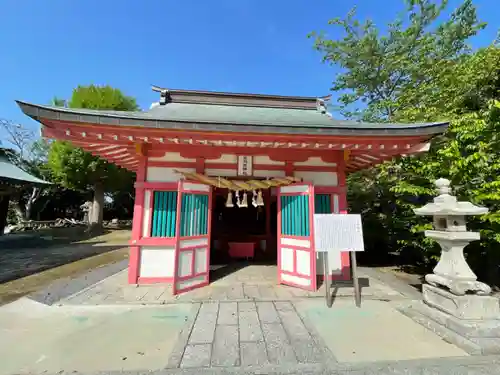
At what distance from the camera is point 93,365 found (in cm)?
235

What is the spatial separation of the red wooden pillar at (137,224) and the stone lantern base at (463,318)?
506 cm

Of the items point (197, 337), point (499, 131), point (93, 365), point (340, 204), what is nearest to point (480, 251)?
point (499, 131)

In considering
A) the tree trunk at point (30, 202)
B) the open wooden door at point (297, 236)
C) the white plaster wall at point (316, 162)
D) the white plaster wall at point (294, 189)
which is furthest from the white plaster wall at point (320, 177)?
the tree trunk at point (30, 202)

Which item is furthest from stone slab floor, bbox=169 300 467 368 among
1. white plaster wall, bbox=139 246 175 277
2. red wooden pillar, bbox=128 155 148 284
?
red wooden pillar, bbox=128 155 148 284

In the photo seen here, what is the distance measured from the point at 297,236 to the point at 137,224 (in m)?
3.46

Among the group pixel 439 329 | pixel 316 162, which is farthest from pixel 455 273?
pixel 316 162

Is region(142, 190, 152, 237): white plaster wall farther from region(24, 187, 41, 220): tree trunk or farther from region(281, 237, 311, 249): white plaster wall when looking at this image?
region(24, 187, 41, 220): tree trunk

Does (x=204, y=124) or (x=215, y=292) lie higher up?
(x=204, y=124)

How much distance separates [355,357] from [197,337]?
188 cm

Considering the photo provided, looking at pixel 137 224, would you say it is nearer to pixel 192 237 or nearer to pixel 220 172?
pixel 192 237

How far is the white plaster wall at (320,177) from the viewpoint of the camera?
5.35 m

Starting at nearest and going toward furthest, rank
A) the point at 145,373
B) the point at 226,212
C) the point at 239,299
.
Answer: the point at 145,373 → the point at 239,299 → the point at 226,212

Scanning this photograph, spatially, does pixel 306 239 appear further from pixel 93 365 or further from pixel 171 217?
pixel 93 365

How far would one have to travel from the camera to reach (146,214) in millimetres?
4926
